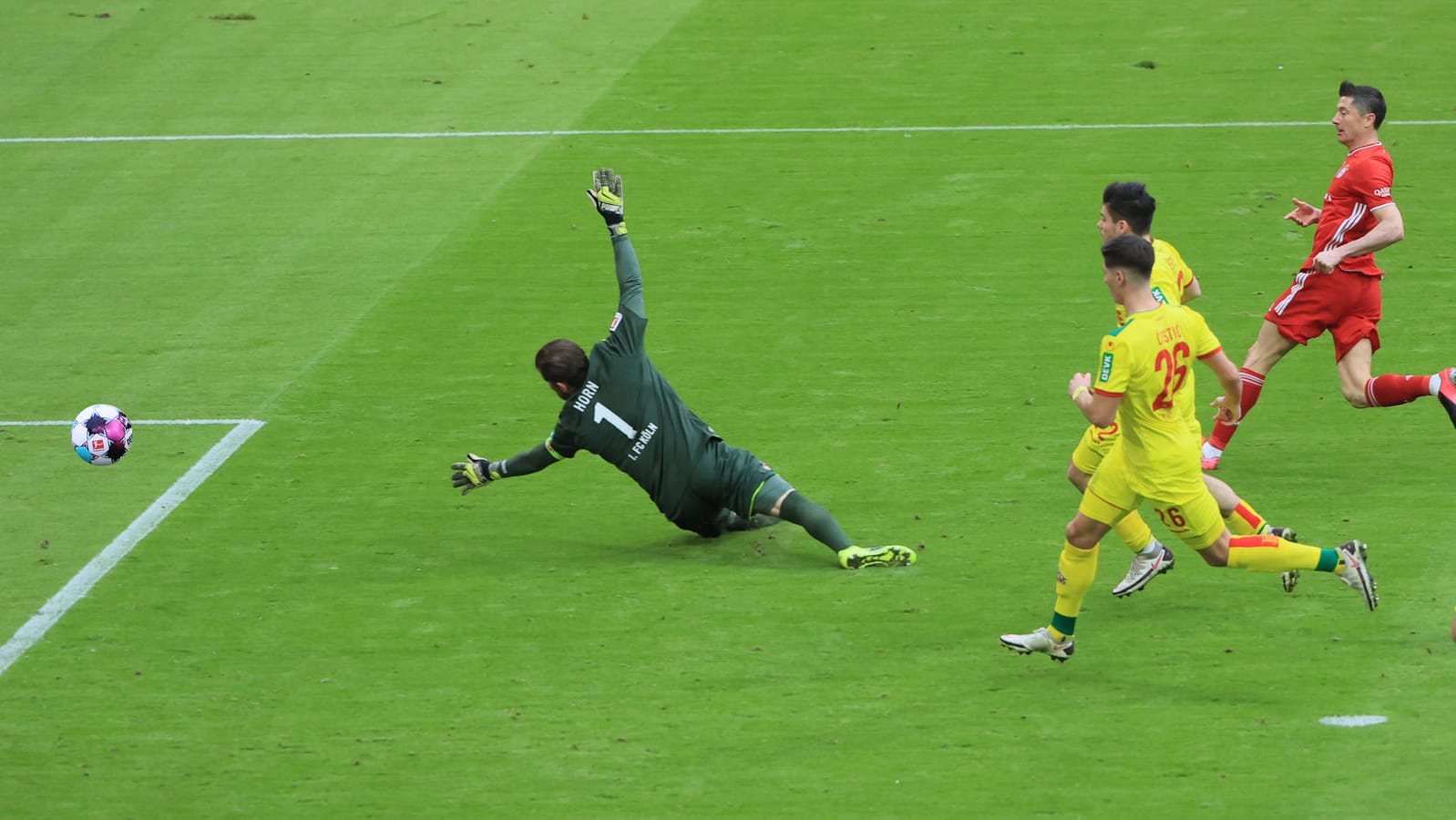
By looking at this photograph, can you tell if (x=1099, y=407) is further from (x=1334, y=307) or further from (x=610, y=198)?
(x=1334, y=307)

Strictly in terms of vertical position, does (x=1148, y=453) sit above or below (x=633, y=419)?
above

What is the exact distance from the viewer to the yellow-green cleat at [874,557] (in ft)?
32.6

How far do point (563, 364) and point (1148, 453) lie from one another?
3.30 metres

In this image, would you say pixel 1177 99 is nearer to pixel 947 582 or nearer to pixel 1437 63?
pixel 1437 63

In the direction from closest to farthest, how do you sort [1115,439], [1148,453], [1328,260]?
[1148,453], [1115,439], [1328,260]

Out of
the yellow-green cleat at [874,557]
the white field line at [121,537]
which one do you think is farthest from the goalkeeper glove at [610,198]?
the white field line at [121,537]

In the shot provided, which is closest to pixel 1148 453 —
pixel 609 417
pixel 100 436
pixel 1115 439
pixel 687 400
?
pixel 1115 439

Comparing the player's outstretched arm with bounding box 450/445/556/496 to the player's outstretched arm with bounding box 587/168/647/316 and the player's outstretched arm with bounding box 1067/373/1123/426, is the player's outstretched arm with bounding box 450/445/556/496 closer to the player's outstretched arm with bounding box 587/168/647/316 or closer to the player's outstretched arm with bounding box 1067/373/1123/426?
the player's outstretched arm with bounding box 587/168/647/316

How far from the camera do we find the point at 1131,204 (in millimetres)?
9102

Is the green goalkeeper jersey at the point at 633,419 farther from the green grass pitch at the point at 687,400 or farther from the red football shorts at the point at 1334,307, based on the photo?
the red football shorts at the point at 1334,307

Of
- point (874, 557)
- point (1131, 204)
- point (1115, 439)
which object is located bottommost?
point (874, 557)

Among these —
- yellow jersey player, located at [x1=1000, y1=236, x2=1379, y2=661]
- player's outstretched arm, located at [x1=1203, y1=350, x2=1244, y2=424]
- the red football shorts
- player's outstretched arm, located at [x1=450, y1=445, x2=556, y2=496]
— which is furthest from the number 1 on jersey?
the red football shorts

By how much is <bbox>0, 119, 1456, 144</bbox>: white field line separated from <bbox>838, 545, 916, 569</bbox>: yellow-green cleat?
997 cm

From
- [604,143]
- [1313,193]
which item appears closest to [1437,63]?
[1313,193]
